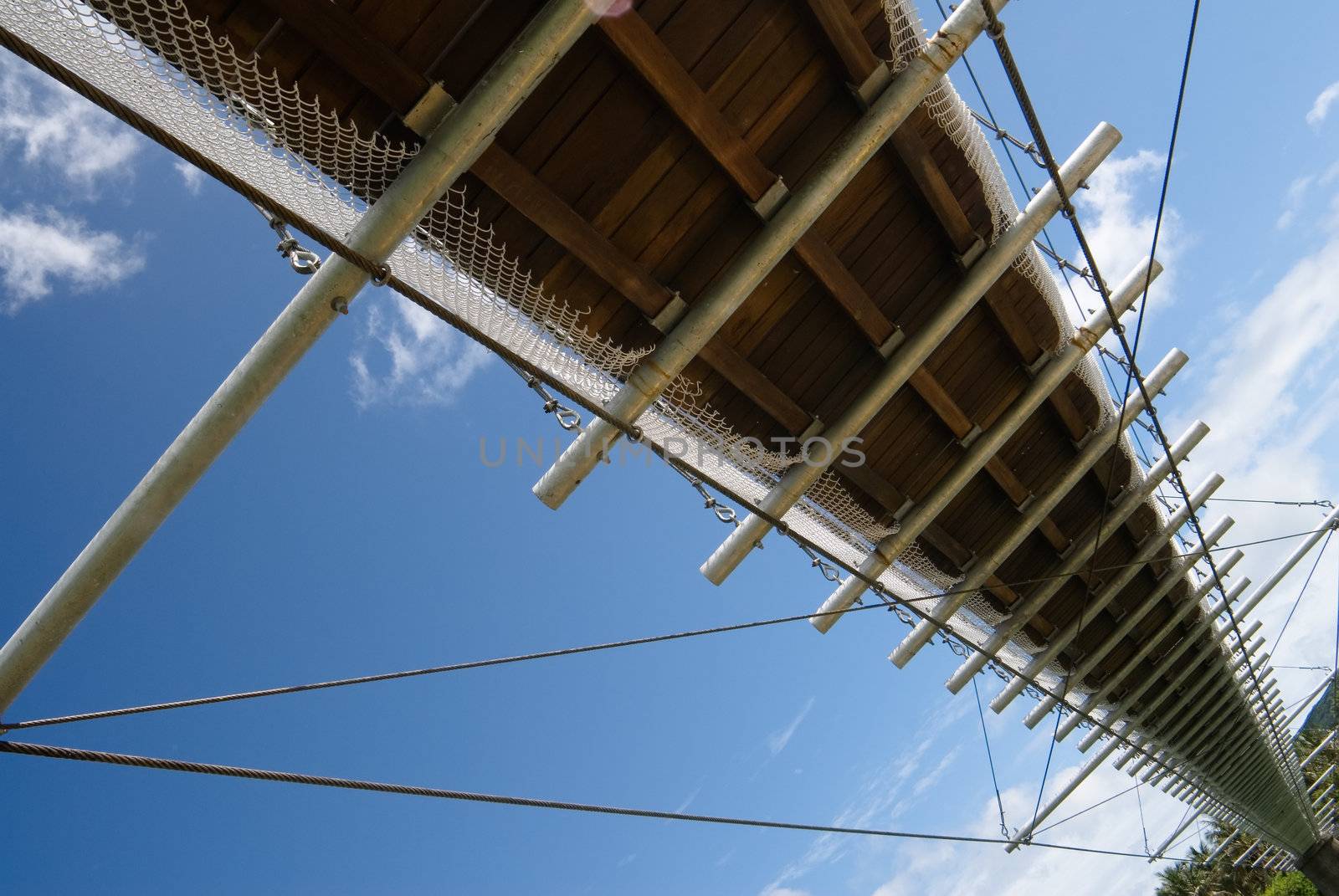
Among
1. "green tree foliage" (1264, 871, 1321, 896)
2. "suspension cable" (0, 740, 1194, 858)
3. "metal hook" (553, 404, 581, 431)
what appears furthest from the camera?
"green tree foliage" (1264, 871, 1321, 896)

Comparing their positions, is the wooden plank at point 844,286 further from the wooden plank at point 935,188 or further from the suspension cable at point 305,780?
the suspension cable at point 305,780

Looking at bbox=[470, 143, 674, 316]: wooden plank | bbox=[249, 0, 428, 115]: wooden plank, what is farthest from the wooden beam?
bbox=[249, 0, 428, 115]: wooden plank

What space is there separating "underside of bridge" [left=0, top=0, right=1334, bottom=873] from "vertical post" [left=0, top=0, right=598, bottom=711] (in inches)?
2.1

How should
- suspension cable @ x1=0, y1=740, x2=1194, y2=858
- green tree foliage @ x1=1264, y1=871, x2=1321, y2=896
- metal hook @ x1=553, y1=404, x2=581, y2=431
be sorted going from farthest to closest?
green tree foliage @ x1=1264, y1=871, x2=1321, y2=896, metal hook @ x1=553, y1=404, x2=581, y2=431, suspension cable @ x1=0, y1=740, x2=1194, y2=858

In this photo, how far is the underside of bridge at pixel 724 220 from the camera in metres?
3.97

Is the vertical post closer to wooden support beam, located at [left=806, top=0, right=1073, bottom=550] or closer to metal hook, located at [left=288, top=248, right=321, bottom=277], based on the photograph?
metal hook, located at [left=288, top=248, right=321, bottom=277]

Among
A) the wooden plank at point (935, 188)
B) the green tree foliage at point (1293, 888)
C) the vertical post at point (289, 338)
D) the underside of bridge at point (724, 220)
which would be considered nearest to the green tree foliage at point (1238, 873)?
the green tree foliage at point (1293, 888)

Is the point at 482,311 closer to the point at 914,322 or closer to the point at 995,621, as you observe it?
the point at 914,322

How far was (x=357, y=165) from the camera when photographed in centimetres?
425

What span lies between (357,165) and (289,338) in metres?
0.99

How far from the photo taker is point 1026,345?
755 centimetres

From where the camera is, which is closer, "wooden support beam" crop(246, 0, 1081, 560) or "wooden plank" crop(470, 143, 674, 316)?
"wooden support beam" crop(246, 0, 1081, 560)

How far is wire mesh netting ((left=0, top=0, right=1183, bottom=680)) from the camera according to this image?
141 inches

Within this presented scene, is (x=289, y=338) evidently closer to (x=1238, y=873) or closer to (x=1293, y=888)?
(x=1293, y=888)
